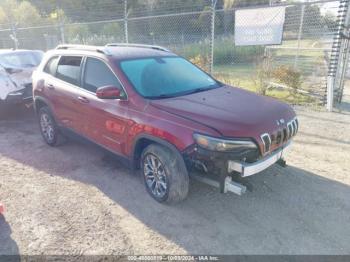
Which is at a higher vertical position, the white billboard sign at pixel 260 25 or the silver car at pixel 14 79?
the white billboard sign at pixel 260 25

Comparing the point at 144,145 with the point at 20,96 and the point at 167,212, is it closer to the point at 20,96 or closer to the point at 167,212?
the point at 167,212

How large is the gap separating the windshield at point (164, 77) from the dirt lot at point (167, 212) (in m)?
1.30

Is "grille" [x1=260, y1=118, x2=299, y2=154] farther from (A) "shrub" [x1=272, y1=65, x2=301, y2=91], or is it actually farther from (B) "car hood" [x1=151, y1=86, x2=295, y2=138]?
(A) "shrub" [x1=272, y1=65, x2=301, y2=91]

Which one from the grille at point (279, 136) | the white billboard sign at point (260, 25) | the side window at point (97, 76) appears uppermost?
the white billboard sign at point (260, 25)

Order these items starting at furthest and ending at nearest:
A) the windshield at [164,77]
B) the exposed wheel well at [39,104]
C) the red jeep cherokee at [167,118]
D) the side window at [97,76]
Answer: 1. the exposed wheel well at [39,104]
2. the side window at [97,76]
3. the windshield at [164,77]
4. the red jeep cherokee at [167,118]

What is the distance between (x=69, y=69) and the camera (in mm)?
4668

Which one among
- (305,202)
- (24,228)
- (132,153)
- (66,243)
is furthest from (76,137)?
(305,202)

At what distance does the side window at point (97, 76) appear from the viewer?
152 inches

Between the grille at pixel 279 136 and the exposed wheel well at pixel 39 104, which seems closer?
the grille at pixel 279 136

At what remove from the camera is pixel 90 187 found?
13.3ft

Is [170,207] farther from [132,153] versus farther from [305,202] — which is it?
[305,202]

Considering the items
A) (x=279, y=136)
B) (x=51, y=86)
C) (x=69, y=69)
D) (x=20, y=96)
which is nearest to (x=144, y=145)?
(x=279, y=136)

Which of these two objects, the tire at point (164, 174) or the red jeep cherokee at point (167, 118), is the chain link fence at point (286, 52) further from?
the tire at point (164, 174)

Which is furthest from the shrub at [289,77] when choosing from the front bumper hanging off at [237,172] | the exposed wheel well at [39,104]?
the exposed wheel well at [39,104]
